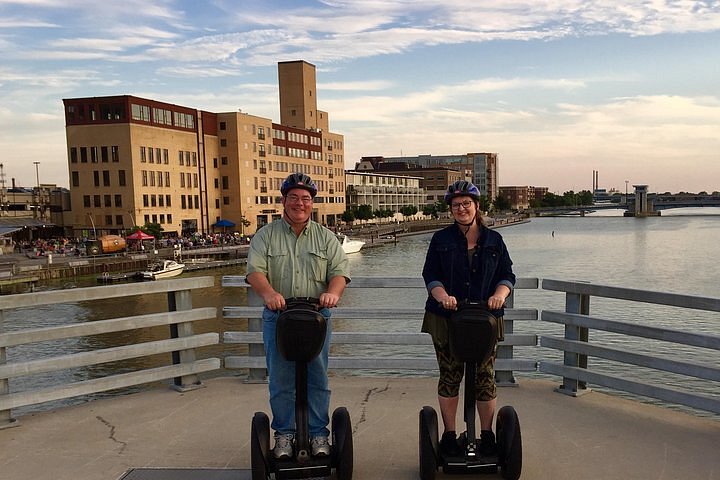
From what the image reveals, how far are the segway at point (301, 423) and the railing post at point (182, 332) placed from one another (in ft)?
7.15

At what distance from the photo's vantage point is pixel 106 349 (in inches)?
202

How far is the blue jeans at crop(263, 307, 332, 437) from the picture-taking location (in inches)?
151

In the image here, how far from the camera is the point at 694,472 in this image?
3.95 m

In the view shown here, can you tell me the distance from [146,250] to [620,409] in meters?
61.0

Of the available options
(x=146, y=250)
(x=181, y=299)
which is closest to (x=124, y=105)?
(x=146, y=250)

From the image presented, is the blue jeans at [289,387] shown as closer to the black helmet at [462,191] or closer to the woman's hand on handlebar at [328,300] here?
the woman's hand on handlebar at [328,300]

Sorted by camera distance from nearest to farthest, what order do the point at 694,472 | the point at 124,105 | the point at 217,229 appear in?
the point at 694,472 < the point at 124,105 < the point at 217,229

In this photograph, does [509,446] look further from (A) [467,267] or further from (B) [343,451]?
(A) [467,267]

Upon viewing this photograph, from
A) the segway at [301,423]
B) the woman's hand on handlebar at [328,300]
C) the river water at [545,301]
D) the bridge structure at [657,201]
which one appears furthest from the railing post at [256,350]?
the bridge structure at [657,201]

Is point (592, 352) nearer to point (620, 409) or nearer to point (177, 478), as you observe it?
point (620, 409)

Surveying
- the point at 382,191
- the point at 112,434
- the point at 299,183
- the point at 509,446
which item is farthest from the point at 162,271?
the point at 382,191

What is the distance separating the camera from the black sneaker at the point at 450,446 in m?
3.85

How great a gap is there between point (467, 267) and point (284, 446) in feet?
5.38

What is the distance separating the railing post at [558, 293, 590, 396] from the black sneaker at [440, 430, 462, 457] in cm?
207
